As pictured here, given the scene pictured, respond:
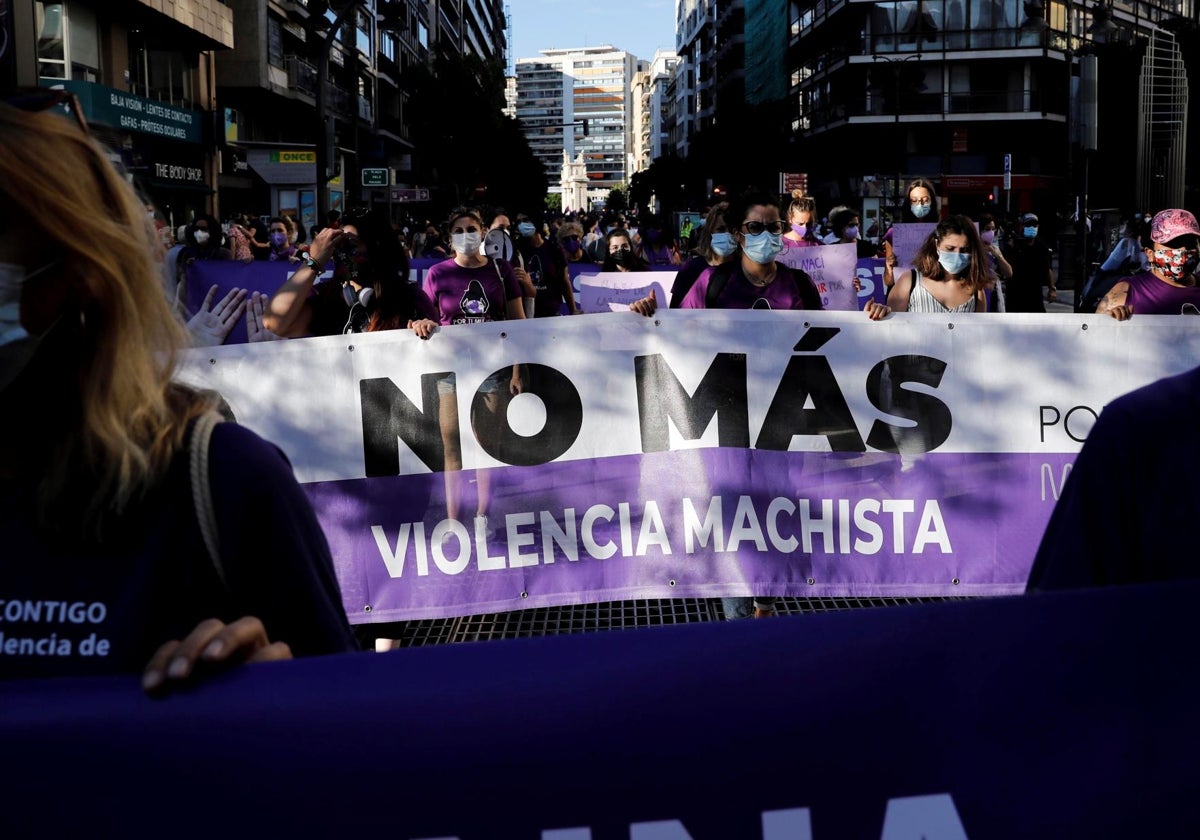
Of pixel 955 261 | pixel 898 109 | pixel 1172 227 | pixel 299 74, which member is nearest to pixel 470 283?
pixel 955 261

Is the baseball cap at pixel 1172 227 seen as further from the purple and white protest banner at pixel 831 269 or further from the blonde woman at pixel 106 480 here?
the blonde woman at pixel 106 480

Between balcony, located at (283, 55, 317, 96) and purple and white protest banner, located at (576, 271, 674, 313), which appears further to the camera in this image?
balcony, located at (283, 55, 317, 96)

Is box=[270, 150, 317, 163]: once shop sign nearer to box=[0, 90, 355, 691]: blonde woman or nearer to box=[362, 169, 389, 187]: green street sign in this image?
box=[362, 169, 389, 187]: green street sign

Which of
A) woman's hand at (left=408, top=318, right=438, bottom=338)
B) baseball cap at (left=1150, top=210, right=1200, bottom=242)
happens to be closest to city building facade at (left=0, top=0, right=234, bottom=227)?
woman's hand at (left=408, top=318, right=438, bottom=338)

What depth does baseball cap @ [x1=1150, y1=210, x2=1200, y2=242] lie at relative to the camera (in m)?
7.01

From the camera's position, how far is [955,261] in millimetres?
7703

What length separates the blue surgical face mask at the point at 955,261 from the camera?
7.70 m

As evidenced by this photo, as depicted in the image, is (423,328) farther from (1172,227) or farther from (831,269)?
(831,269)

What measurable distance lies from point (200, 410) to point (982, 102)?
69011 mm

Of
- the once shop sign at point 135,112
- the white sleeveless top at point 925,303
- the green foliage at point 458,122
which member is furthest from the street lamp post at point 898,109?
the white sleeveless top at point 925,303

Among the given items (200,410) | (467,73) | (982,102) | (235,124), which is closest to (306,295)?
(200,410)

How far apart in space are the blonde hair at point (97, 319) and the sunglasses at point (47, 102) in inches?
0.8

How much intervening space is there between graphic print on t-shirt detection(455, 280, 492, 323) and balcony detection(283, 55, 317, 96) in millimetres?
41427

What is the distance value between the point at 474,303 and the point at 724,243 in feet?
5.38
